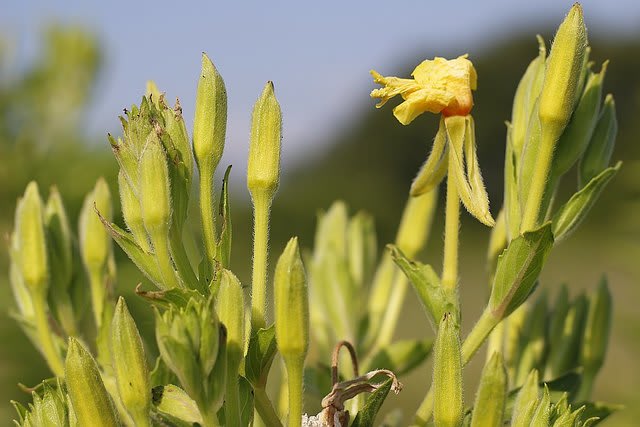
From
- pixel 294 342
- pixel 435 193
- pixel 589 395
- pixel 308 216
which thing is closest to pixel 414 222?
pixel 435 193

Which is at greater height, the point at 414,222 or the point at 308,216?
the point at 414,222

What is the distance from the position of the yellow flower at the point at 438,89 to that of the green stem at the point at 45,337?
602 mm

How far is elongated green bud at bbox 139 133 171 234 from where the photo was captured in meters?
0.97

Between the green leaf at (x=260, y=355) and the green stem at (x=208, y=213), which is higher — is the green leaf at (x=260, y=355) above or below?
below

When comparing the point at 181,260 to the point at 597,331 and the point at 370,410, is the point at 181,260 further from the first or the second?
the point at 597,331

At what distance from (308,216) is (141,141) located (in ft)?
44.5

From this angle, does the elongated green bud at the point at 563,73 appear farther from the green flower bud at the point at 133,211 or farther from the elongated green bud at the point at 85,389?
the elongated green bud at the point at 85,389

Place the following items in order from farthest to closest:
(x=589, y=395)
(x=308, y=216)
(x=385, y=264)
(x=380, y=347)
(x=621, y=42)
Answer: (x=621, y=42), (x=308, y=216), (x=385, y=264), (x=380, y=347), (x=589, y=395)

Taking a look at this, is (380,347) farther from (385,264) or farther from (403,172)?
(403,172)

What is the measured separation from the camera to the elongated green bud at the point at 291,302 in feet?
2.94

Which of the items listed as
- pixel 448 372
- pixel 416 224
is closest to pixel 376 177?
pixel 416 224

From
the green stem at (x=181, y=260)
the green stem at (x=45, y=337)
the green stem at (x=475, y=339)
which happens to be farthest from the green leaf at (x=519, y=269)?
the green stem at (x=45, y=337)

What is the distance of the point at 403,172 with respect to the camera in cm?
2256

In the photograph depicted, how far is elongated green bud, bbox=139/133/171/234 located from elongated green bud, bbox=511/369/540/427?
17.8 inches
